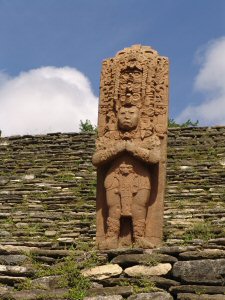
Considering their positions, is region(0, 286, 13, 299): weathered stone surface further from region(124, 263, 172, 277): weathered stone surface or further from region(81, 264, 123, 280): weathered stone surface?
region(124, 263, 172, 277): weathered stone surface

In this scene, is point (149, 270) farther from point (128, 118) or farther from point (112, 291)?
point (128, 118)

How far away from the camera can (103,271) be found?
7.61 metres

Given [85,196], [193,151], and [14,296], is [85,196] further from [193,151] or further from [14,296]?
[14,296]

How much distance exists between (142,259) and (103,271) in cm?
45

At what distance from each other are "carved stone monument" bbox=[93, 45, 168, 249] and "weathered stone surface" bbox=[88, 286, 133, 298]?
4.83ft

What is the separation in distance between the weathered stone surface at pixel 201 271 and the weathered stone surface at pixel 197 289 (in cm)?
13

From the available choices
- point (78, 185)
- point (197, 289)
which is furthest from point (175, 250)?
point (78, 185)

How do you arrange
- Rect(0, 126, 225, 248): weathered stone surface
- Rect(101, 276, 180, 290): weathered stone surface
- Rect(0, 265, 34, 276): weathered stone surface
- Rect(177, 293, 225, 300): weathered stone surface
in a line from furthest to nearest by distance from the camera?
Rect(0, 126, 225, 248): weathered stone surface → Rect(0, 265, 34, 276): weathered stone surface → Rect(101, 276, 180, 290): weathered stone surface → Rect(177, 293, 225, 300): weathered stone surface

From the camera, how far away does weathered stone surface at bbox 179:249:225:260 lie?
739 cm

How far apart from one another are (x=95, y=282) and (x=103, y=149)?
2.36 metres

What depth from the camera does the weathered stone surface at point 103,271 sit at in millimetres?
7547

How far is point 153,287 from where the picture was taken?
718 centimetres

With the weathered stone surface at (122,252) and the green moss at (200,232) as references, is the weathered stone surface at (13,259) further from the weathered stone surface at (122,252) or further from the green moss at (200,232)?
the green moss at (200,232)

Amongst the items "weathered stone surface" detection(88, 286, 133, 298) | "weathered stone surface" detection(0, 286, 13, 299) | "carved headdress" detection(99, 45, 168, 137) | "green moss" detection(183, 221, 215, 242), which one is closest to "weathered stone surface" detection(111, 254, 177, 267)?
"weathered stone surface" detection(88, 286, 133, 298)
